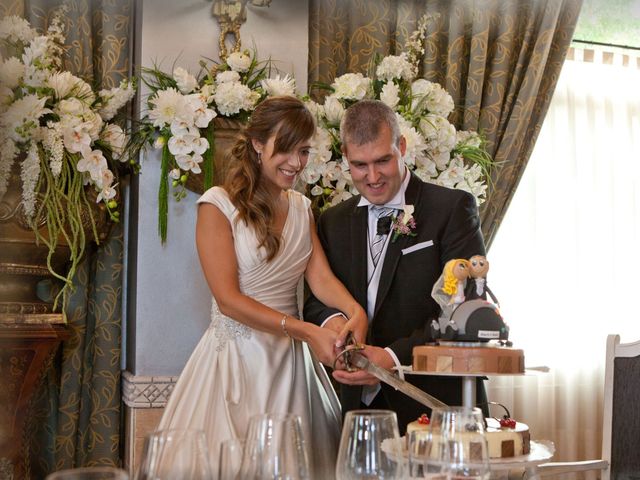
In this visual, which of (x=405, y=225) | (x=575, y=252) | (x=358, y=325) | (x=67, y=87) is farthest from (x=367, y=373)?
(x=575, y=252)

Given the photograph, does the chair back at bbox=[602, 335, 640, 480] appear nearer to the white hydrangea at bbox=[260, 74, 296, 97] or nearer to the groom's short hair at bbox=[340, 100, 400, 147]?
the groom's short hair at bbox=[340, 100, 400, 147]

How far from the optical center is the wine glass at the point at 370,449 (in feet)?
3.48

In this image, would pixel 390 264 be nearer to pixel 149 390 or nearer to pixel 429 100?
pixel 429 100

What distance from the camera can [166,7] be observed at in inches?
136

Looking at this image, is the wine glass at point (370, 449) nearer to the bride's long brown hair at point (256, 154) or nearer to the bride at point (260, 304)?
the bride at point (260, 304)

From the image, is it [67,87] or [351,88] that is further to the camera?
[351,88]

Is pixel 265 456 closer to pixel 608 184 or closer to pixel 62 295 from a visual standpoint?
pixel 62 295

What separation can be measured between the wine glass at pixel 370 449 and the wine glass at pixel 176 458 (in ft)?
0.74

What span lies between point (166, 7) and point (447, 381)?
1.99m

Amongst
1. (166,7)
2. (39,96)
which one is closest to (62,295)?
(39,96)

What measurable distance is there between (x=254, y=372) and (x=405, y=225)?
0.69 meters

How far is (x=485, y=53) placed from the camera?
4.32m

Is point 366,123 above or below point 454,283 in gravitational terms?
above

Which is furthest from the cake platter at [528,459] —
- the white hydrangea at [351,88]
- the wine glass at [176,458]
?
the white hydrangea at [351,88]
